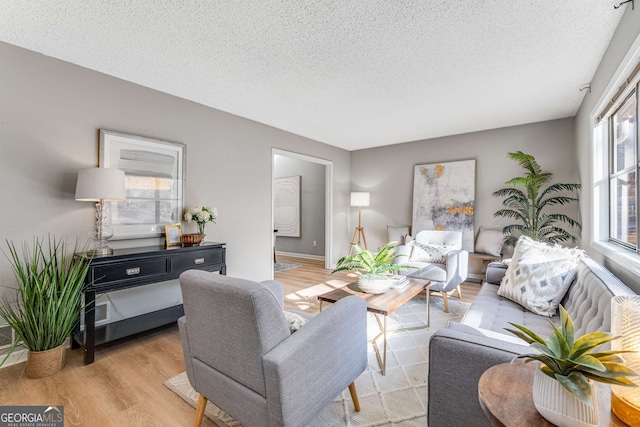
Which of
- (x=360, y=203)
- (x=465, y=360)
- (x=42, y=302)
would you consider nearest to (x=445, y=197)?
(x=360, y=203)

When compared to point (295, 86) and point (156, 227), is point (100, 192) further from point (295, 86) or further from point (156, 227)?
point (295, 86)

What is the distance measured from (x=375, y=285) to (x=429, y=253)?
1.83 m

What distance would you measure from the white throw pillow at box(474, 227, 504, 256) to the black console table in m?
3.89

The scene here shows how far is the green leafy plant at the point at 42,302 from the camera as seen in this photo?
199 centimetres

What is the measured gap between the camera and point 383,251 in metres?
2.54

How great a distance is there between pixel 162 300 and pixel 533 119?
208 inches

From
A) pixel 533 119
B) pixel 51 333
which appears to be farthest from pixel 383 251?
pixel 533 119

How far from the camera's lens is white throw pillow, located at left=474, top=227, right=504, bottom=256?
4.34 metres

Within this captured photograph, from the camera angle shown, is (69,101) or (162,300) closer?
(69,101)

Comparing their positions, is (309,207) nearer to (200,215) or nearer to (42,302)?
(200,215)

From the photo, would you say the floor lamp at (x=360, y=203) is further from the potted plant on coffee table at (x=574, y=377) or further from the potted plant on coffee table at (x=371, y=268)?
the potted plant on coffee table at (x=574, y=377)

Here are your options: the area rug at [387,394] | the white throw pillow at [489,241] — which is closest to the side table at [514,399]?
the area rug at [387,394]

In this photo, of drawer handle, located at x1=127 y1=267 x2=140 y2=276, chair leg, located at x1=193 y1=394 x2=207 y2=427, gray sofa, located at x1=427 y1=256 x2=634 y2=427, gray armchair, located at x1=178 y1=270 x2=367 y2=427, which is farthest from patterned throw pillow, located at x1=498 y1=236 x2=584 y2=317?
drawer handle, located at x1=127 y1=267 x2=140 y2=276

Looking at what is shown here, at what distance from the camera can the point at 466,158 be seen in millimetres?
4801
